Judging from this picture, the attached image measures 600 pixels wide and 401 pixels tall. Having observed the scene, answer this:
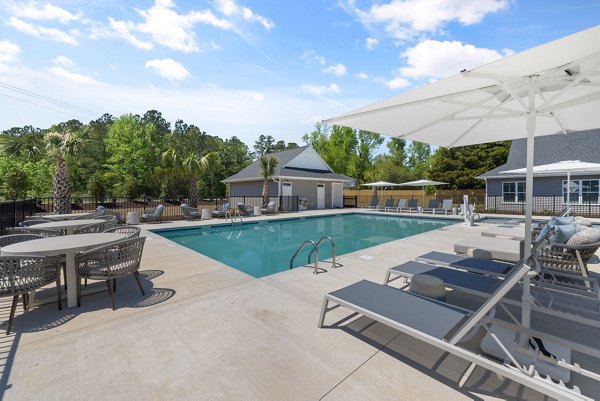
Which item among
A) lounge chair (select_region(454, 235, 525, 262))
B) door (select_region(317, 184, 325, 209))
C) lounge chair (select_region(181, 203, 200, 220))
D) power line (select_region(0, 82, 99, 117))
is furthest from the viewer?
door (select_region(317, 184, 325, 209))

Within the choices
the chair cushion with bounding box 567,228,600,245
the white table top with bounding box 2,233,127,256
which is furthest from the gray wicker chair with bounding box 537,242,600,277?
the white table top with bounding box 2,233,127,256

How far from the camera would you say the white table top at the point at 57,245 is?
132 inches

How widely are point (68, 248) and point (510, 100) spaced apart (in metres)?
6.23

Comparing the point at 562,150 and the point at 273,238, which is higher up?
the point at 562,150

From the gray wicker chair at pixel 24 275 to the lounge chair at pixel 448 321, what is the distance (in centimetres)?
360

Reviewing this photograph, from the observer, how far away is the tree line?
19484 millimetres

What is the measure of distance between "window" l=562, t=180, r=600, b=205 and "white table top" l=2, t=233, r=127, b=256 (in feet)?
80.5

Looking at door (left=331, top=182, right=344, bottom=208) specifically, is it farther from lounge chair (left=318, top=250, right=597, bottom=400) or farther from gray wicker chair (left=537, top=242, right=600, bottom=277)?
lounge chair (left=318, top=250, right=597, bottom=400)

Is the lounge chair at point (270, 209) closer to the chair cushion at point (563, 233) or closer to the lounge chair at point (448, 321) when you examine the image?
the lounge chair at point (448, 321)

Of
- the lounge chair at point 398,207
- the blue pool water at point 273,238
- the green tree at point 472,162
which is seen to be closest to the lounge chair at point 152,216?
the blue pool water at point 273,238

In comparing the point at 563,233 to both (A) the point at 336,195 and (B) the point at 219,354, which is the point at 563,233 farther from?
(A) the point at 336,195

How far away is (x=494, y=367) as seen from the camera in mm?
2021

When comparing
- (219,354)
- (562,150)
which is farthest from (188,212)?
(562,150)

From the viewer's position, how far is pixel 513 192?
20.0 meters
